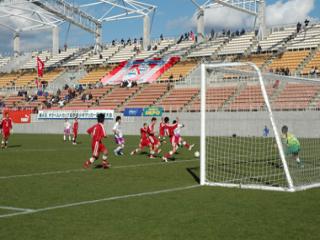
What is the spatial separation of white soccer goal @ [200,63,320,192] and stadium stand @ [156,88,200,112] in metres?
6.57

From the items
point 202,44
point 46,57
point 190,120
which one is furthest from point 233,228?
point 46,57

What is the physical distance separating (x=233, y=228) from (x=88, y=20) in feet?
179

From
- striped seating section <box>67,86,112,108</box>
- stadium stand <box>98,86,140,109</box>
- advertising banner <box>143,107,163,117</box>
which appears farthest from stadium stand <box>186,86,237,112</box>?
striped seating section <box>67,86,112,108</box>

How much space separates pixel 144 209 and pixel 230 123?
25.1 m

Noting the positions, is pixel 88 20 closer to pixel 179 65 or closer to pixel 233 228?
pixel 179 65

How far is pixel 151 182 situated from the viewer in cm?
1170

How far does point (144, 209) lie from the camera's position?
824cm

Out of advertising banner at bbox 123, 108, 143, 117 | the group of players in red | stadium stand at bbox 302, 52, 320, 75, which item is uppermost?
stadium stand at bbox 302, 52, 320, 75

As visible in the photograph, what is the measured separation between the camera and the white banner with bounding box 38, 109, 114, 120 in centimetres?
4189

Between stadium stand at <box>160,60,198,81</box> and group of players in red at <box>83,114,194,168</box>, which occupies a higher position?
stadium stand at <box>160,60,198,81</box>

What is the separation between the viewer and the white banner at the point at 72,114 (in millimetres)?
41894

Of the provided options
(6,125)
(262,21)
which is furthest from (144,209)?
(262,21)

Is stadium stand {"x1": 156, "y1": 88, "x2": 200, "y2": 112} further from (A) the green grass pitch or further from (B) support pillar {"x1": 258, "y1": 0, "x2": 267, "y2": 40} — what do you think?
(A) the green grass pitch

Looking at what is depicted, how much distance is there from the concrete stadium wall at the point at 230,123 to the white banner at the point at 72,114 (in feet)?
1.37
